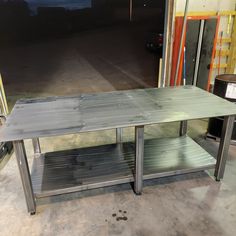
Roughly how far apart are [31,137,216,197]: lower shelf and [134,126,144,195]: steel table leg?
66mm

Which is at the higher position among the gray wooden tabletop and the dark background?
the dark background

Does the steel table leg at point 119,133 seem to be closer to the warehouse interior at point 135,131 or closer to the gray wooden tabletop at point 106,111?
the warehouse interior at point 135,131

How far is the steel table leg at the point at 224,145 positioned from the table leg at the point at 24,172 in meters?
1.62

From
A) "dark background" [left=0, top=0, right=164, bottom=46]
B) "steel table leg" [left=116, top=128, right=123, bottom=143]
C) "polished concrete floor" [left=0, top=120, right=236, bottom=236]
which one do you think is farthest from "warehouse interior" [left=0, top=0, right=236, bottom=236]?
"dark background" [left=0, top=0, right=164, bottom=46]

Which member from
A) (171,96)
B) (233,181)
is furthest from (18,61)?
(233,181)

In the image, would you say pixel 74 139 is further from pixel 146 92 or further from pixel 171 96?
pixel 171 96

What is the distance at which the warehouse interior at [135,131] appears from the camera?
1.85 meters

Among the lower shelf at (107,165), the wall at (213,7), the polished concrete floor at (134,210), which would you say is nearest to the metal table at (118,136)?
the lower shelf at (107,165)

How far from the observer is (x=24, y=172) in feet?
5.70

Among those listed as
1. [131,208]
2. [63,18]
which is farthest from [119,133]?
[63,18]

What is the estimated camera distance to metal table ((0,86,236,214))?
176 cm

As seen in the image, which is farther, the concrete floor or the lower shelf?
the lower shelf

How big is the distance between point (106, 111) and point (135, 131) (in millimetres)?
311

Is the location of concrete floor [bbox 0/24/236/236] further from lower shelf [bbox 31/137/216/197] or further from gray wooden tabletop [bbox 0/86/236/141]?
gray wooden tabletop [bbox 0/86/236/141]
